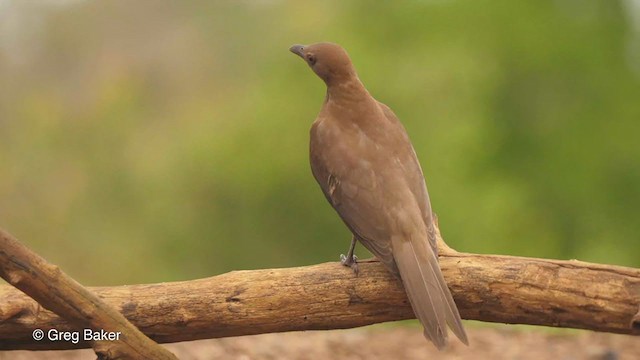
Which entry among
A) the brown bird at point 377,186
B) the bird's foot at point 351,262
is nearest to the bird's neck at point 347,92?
the brown bird at point 377,186

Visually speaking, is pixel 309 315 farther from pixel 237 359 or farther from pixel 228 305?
pixel 237 359

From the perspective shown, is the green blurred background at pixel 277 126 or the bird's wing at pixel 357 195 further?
the green blurred background at pixel 277 126

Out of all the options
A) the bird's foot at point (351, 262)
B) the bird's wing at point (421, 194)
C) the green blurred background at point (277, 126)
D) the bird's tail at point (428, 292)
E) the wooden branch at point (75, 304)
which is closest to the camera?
the wooden branch at point (75, 304)

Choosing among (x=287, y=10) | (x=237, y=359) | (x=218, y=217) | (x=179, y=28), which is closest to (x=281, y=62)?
(x=287, y=10)

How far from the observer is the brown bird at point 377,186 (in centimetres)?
307

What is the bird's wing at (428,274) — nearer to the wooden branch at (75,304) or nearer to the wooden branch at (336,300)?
the wooden branch at (336,300)

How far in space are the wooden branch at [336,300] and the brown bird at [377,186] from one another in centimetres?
11

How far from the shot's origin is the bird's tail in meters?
3.02

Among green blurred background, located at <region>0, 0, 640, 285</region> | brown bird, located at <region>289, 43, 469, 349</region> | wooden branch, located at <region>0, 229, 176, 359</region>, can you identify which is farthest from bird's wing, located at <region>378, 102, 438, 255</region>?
green blurred background, located at <region>0, 0, 640, 285</region>

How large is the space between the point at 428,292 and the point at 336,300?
0.32 m

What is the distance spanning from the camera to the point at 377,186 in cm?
339

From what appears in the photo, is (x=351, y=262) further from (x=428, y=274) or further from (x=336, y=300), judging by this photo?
(x=428, y=274)

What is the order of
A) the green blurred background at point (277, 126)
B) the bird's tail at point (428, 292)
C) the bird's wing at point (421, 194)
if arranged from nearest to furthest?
the bird's tail at point (428, 292)
the bird's wing at point (421, 194)
the green blurred background at point (277, 126)

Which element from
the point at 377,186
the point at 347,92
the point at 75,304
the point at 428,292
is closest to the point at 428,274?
the point at 428,292
